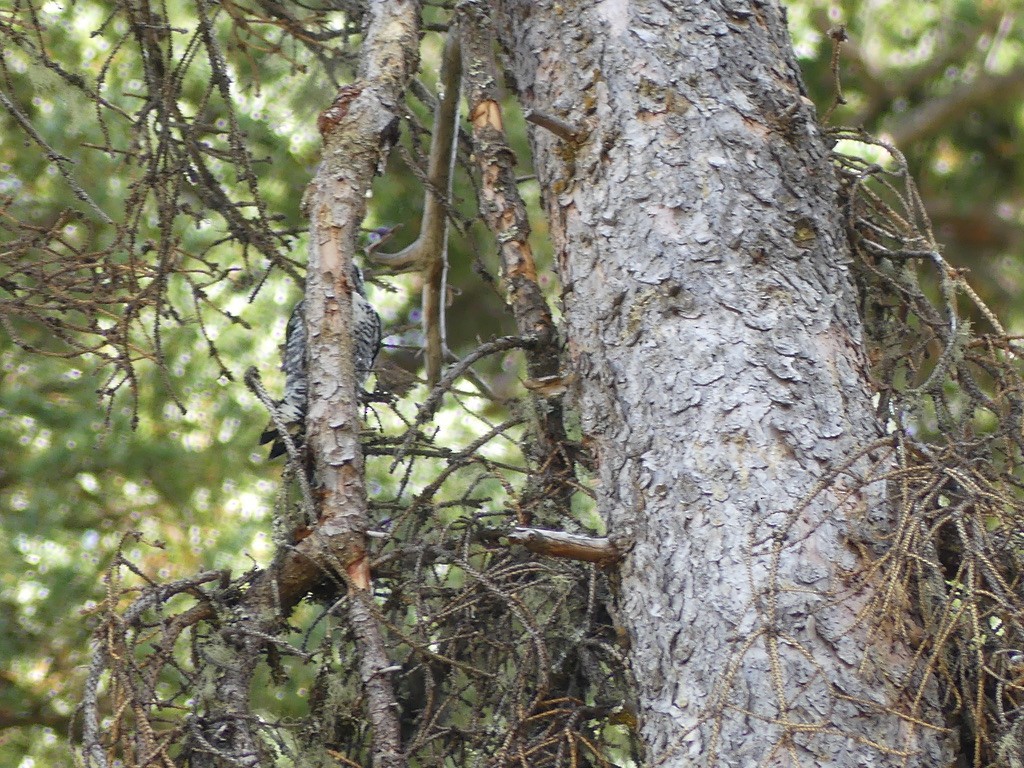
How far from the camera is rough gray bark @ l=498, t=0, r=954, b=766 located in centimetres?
152

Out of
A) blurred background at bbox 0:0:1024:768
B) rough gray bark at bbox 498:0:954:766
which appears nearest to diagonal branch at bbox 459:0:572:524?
rough gray bark at bbox 498:0:954:766

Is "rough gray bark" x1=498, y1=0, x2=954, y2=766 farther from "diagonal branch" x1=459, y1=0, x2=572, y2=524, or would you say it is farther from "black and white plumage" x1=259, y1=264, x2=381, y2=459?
"black and white plumage" x1=259, y1=264, x2=381, y2=459

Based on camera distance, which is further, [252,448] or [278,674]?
[252,448]

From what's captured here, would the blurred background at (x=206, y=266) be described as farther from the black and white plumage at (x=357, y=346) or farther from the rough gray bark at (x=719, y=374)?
the rough gray bark at (x=719, y=374)

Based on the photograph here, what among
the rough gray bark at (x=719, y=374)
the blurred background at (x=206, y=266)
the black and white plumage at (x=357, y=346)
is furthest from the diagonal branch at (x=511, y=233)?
the blurred background at (x=206, y=266)

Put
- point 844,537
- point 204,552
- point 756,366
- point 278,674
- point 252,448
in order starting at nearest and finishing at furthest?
point 844,537 < point 756,366 < point 278,674 < point 204,552 < point 252,448

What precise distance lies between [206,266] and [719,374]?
2.49 m

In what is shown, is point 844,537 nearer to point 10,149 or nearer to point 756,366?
point 756,366

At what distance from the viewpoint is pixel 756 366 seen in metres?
1.76

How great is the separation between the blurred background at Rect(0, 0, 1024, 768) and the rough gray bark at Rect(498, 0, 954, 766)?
1126 mm

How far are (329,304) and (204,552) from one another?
2134mm

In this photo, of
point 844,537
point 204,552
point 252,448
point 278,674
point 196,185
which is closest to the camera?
point 844,537

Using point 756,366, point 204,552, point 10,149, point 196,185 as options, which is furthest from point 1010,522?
point 10,149

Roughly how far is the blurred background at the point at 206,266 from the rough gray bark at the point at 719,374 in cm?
113
